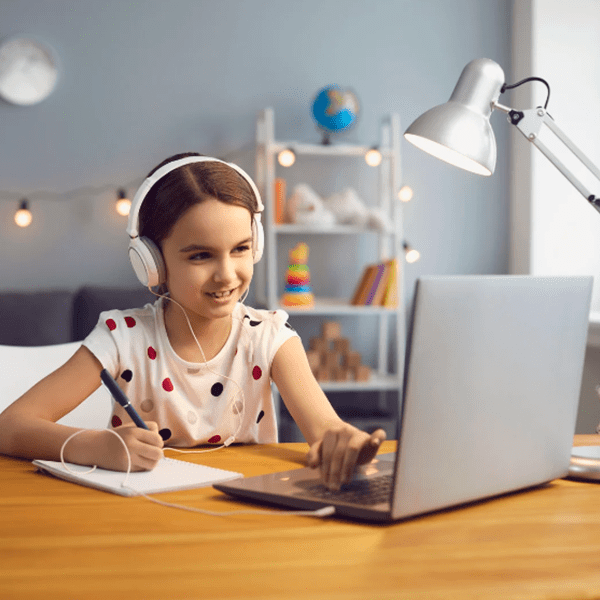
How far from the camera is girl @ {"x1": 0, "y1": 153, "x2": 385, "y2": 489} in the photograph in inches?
44.2

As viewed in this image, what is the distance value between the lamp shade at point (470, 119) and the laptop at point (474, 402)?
26cm

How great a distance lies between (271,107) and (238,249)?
8.03 ft

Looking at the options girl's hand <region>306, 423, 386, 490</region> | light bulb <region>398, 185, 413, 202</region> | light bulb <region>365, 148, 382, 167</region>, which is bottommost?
girl's hand <region>306, 423, 386, 490</region>

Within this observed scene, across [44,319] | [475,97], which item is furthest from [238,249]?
[44,319]

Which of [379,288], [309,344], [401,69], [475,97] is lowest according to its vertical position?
[309,344]

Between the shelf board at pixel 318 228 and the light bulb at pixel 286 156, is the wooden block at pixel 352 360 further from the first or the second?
the light bulb at pixel 286 156

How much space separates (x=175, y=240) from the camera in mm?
1152

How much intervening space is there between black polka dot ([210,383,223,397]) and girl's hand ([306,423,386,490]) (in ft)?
1.64

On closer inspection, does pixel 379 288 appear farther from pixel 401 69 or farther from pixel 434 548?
pixel 434 548

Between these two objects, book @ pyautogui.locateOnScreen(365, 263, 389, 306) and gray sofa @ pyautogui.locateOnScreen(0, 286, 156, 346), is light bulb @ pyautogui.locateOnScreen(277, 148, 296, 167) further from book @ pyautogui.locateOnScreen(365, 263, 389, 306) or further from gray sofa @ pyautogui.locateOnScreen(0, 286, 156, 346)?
gray sofa @ pyautogui.locateOnScreen(0, 286, 156, 346)

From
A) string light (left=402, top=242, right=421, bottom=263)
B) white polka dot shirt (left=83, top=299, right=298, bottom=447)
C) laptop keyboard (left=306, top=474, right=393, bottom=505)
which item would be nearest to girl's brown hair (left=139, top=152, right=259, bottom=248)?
white polka dot shirt (left=83, top=299, right=298, bottom=447)

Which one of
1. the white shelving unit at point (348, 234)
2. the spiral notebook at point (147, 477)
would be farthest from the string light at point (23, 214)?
the spiral notebook at point (147, 477)

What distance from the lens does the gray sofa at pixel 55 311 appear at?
2.93 m

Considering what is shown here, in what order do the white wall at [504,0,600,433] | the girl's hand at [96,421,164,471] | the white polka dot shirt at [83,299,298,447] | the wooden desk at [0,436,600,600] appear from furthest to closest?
1. the white wall at [504,0,600,433]
2. the white polka dot shirt at [83,299,298,447]
3. the girl's hand at [96,421,164,471]
4. the wooden desk at [0,436,600,600]
